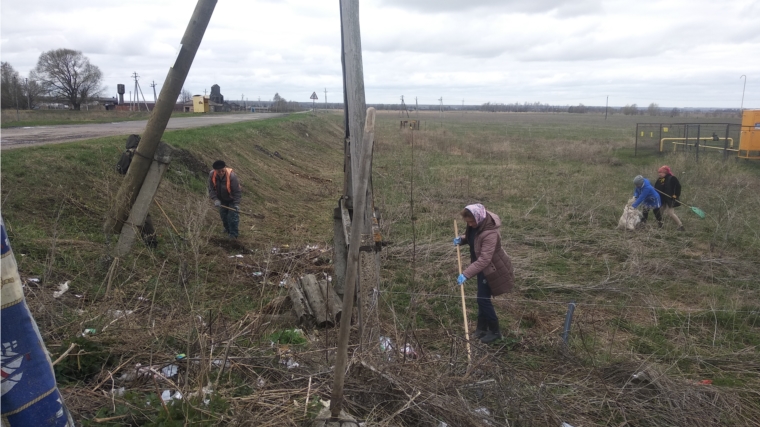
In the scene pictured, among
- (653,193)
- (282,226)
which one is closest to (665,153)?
(653,193)

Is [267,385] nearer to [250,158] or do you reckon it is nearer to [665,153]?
[250,158]

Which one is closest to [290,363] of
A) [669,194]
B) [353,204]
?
[353,204]

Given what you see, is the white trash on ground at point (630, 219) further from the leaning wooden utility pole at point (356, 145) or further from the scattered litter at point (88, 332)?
the scattered litter at point (88, 332)

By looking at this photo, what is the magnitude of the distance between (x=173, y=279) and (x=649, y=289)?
599 cm

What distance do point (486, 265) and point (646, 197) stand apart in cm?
642

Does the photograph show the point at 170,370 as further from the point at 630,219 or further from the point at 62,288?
the point at 630,219

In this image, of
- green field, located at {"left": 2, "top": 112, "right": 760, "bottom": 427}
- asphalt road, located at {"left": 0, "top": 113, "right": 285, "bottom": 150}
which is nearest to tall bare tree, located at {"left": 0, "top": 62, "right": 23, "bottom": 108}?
asphalt road, located at {"left": 0, "top": 113, "right": 285, "bottom": 150}

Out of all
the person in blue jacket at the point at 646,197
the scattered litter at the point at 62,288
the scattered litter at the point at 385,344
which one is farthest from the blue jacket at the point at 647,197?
the scattered litter at the point at 62,288

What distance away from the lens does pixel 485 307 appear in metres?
5.54

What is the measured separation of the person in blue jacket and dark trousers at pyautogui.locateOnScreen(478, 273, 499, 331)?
5953mm

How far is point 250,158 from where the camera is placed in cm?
1641

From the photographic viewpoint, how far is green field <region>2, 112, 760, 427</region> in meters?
3.13

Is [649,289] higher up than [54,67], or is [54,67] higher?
[54,67]

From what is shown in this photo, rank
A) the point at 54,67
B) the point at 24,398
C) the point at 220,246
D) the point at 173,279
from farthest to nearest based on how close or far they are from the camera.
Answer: the point at 54,67 < the point at 220,246 < the point at 173,279 < the point at 24,398
